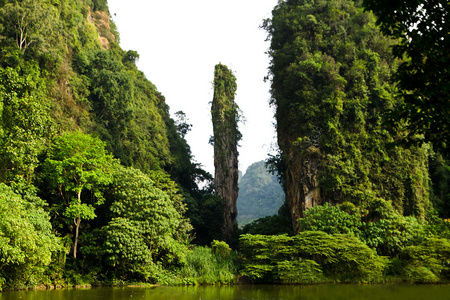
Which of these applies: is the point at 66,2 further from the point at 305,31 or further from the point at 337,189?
the point at 337,189

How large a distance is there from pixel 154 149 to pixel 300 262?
57.6 ft

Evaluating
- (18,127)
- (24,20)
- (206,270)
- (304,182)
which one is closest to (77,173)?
(18,127)

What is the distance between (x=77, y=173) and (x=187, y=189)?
53.2 ft

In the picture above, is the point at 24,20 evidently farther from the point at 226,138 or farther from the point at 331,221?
the point at 331,221

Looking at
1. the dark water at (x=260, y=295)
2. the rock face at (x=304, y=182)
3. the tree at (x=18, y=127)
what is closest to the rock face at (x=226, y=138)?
the rock face at (x=304, y=182)

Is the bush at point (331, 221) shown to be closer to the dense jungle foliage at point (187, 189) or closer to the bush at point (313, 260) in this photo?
the dense jungle foliage at point (187, 189)

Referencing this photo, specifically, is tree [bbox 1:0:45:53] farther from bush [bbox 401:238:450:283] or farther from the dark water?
bush [bbox 401:238:450:283]

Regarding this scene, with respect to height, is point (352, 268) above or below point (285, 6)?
below

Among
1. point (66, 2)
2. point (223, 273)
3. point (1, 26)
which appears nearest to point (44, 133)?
point (1, 26)

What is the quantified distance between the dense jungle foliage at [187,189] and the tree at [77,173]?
8 cm

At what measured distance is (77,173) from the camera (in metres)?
17.6

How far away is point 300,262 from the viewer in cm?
1702

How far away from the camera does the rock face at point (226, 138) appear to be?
3491 centimetres

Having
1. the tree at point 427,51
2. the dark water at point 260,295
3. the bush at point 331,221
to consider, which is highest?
the tree at point 427,51
